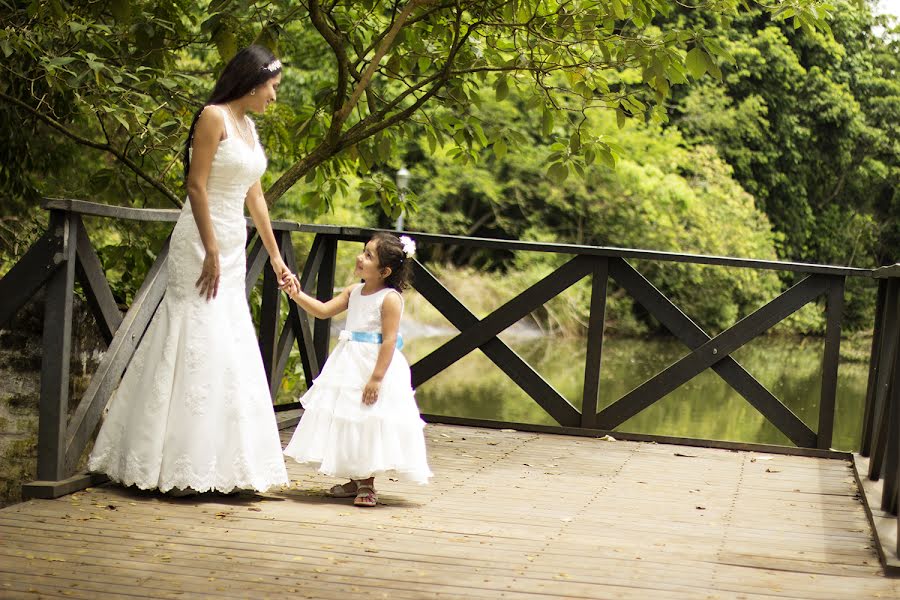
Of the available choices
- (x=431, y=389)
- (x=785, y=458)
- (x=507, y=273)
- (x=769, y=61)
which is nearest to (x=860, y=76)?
(x=769, y=61)

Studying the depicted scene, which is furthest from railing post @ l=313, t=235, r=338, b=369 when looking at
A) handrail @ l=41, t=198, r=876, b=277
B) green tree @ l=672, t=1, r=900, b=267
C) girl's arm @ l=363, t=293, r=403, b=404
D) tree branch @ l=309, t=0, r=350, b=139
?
green tree @ l=672, t=1, r=900, b=267

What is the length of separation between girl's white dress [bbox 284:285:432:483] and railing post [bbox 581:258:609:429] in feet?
7.08

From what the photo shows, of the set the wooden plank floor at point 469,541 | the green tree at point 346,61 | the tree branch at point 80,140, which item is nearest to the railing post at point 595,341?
the green tree at point 346,61

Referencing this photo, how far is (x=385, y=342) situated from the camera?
181 inches

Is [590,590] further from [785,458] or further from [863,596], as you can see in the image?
[785,458]

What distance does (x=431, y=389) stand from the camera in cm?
1588

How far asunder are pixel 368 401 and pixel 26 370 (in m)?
1.58

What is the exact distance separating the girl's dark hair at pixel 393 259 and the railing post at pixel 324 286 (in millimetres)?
2172

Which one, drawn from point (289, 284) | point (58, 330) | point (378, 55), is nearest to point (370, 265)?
point (289, 284)

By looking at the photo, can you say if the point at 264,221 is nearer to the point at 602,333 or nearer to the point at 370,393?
the point at 370,393

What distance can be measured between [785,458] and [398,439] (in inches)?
105

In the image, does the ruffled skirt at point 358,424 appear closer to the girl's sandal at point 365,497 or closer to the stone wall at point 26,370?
the girl's sandal at point 365,497

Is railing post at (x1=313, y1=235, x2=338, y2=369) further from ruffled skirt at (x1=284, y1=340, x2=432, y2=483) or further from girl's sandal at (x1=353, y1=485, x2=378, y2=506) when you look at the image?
girl's sandal at (x1=353, y1=485, x2=378, y2=506)

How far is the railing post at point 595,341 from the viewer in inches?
262
